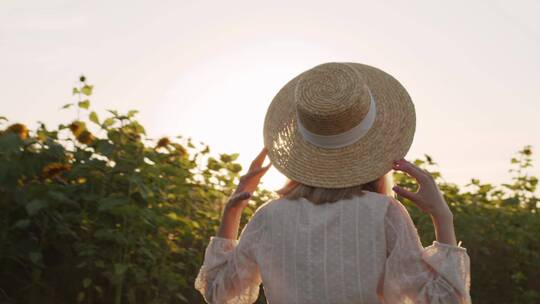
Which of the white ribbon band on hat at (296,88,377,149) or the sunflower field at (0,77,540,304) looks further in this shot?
the sunflower field at (0,77,540,304)

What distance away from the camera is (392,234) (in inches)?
111

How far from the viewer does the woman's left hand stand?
3217 millimetres

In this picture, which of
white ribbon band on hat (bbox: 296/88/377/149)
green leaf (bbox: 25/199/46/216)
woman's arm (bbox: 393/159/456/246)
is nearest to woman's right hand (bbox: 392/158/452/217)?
woman's arm (bbox: 393/159/456/246)

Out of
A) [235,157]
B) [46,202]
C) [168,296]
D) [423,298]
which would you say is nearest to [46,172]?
[46,202]

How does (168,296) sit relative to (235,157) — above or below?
below

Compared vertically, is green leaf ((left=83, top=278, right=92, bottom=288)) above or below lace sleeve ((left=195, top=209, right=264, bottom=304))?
below

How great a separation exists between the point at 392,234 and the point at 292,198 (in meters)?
0.38

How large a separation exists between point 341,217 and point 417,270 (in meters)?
0.29

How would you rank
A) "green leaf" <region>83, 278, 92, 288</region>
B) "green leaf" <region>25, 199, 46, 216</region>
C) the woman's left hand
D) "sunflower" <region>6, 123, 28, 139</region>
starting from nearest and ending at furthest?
1. the woman's left hand
2. "green leaf" <region>25, 199, 46, 216</region>
3. "green leaf" <region>83, 278, 92, 288</region>
4. "sunflower" <region>6, 123, 28, 139</region>

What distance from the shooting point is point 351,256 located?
→ 9.36 feet

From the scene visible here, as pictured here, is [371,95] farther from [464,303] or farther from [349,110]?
[464,303]

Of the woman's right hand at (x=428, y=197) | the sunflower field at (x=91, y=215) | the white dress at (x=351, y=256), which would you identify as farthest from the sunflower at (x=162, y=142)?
the woman's right hand at (x=428, y=197)

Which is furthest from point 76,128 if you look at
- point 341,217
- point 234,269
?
point 341,217

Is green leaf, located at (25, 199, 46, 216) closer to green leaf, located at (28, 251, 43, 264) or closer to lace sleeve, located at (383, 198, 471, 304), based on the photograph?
green leaf, located at (28, 251, 43, 264)
